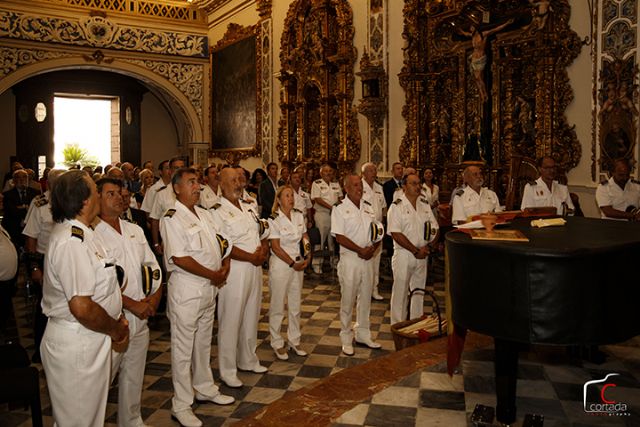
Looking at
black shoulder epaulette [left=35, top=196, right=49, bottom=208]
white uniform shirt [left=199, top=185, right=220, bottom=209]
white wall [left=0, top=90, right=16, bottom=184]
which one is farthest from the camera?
white wall [left=0, top=90, right=16, bottom=184]

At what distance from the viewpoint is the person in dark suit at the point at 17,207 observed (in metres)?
8.06

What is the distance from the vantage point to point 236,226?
483 centimetres

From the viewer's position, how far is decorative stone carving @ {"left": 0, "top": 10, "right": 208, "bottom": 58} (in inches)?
604

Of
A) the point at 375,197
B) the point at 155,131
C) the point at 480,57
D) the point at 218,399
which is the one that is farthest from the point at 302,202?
the point at 155,131

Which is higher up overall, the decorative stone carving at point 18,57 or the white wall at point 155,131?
the decorative stone carving at point 18,57

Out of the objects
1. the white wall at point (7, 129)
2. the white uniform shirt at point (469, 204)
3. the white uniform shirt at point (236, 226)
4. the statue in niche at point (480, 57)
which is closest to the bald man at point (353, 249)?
the white uniform shirt at point (236, 226)

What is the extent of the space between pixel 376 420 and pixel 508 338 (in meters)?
1.06

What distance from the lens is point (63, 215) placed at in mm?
3047

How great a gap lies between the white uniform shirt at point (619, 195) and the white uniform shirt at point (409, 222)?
7.95ft

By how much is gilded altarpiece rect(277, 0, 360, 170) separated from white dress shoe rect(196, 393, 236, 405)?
27.6 feet

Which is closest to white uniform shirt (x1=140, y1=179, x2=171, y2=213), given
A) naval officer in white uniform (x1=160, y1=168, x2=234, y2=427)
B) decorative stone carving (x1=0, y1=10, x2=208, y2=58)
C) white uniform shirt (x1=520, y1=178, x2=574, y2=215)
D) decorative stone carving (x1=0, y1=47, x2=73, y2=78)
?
naval officer in white uniform (x1=160, y1=168, x2=234, y2=427)

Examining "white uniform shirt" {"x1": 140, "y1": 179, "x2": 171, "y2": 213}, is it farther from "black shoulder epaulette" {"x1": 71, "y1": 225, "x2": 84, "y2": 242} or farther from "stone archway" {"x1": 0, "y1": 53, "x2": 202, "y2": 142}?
"stone archway" {"x1": 0, "y1": 53, "x2": 202, "y2": 142}

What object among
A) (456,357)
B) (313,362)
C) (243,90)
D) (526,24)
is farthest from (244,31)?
(456,357)

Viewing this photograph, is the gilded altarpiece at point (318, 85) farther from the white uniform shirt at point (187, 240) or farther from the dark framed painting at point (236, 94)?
the white uniform shirt at point (187, 240)
